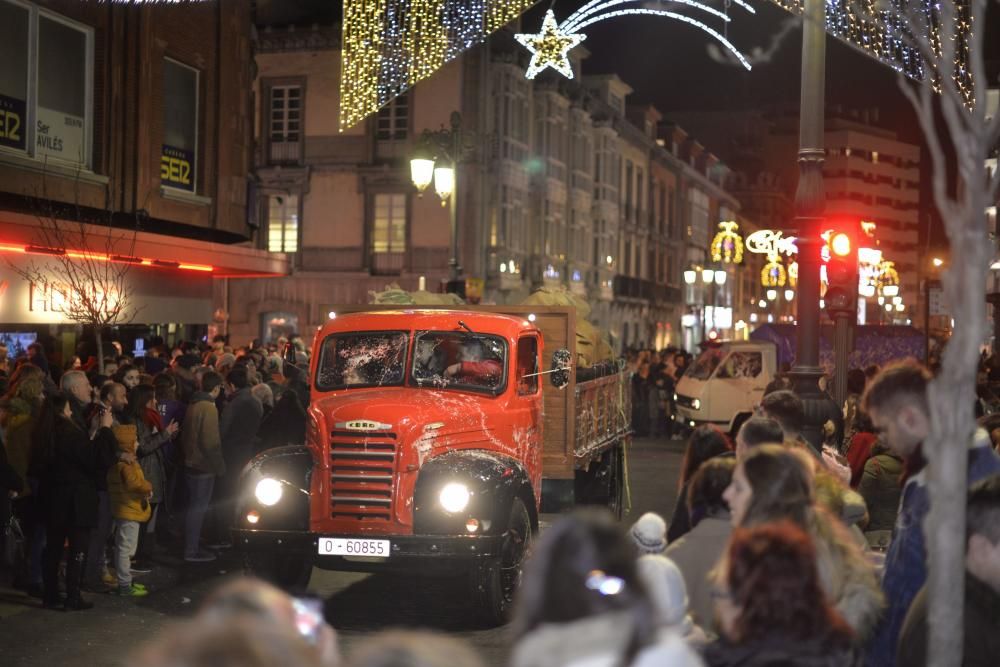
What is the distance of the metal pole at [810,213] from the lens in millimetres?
13680

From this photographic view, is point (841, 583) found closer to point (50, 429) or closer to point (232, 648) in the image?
point (232, 648)

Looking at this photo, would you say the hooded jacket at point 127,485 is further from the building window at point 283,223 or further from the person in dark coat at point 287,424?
the building window at point 283,223

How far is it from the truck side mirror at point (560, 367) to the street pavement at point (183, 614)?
6.91ft

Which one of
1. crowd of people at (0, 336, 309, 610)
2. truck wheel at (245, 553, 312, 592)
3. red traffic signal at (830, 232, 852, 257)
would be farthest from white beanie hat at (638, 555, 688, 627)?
red traffic signal at (830, 232, 852, 257)

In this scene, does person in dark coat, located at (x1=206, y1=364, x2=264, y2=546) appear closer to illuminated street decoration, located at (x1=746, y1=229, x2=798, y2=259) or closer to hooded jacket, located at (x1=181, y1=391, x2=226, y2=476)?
hooded jacket, located at (x1=181, y1=391, x2=226, y2=476)

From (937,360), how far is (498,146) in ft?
80.8

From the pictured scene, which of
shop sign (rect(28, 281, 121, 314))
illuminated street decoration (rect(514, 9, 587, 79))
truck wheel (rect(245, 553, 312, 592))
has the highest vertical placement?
illuminated street decoration (rect(514, 9, 587, 79))

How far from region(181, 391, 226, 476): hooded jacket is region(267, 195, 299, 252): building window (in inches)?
1335

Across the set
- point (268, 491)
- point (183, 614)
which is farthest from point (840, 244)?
point (183, 614)

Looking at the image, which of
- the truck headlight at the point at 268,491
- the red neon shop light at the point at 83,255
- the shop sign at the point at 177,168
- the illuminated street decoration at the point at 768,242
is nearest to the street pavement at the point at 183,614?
the truck headlight at the point at 268,491

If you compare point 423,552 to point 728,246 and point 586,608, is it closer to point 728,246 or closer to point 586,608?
point 586,608

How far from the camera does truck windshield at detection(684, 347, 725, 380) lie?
98.9ft

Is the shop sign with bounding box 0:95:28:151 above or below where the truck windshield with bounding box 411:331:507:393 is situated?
above

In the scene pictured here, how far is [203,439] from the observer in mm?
13883
